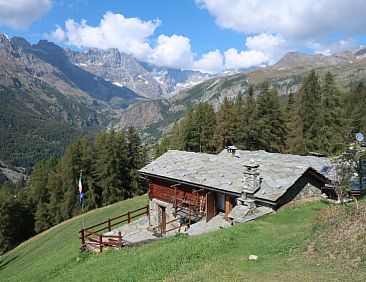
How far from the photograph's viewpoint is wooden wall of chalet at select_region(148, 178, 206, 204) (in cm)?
3055

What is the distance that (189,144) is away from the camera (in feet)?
237

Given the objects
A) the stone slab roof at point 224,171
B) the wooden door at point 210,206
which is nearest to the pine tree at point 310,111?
the stone slab roof at point 224,171

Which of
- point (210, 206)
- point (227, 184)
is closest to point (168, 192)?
point (210, 206)

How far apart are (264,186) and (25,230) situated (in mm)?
64884

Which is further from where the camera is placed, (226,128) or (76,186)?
(76,186)

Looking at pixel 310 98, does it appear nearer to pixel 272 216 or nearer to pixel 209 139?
pixel 209 139

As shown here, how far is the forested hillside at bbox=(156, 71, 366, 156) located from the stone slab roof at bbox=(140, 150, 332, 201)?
2717cm

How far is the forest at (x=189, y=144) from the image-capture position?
62125 mm

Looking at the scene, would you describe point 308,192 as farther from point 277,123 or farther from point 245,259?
point 277,123

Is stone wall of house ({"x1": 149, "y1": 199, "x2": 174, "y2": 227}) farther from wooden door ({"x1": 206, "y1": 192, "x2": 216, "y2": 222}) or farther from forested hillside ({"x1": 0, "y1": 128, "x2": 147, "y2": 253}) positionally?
forested hillside ({"x1": 0, "y1": 128, "x2": 147, "y2": 253})

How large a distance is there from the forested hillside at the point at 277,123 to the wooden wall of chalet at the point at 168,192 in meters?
32.6

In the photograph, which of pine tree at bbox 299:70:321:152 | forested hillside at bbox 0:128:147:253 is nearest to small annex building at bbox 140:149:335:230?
pine tree at bbox 299:70:321:152

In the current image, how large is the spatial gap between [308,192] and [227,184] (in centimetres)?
555

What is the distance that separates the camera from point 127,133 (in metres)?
75.8
